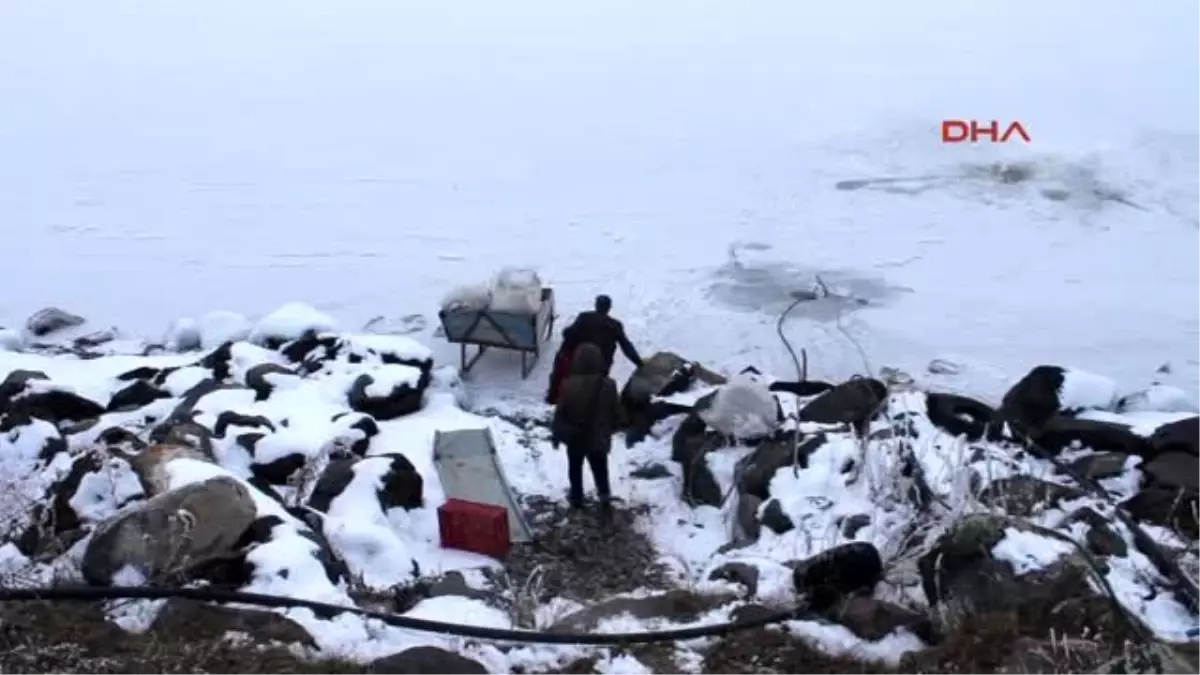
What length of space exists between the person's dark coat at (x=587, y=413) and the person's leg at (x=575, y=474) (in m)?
0.05

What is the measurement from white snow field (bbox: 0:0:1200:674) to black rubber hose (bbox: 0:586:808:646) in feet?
0.86

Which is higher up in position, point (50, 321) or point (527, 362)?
point (50, 321)

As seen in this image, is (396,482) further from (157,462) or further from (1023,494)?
(1023,494)

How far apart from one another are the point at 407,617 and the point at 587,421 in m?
2.60

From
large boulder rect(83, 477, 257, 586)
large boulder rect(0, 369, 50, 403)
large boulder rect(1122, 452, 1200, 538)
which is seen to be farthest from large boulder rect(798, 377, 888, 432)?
large boulder rect(0, 369, 50, 403)

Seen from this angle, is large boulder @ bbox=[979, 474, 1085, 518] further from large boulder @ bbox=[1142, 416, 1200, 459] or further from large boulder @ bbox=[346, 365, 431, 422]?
large boulder @ bbox=[346, 365, 431, 422]

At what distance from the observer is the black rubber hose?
476 cm

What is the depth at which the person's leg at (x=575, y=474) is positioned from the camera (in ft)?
24.3

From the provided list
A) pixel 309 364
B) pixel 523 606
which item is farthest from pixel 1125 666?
pixel 309 364

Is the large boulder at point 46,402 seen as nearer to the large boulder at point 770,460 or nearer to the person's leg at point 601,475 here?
the person's leg at point 601,475

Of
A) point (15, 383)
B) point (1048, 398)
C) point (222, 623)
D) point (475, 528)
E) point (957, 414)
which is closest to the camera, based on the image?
point (222, 623)

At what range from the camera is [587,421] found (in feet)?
24.2

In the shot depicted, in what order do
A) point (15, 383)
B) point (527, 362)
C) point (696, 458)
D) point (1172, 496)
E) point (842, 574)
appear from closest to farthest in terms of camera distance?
point (842, 574), point (1172, 496), point (696, 458), point (15, 383), point (527, 362)

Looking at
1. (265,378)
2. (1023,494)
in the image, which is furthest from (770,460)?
(265,378)
